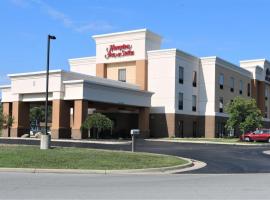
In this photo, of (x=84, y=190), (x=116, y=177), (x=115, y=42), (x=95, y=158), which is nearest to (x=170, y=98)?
(x=115, y=42)

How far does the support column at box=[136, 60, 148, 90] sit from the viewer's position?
5875 centimetres

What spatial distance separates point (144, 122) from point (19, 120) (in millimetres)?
14128

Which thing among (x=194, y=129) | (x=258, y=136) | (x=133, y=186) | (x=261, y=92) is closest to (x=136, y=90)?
(x=194, y=129)

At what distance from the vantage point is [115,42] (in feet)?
202

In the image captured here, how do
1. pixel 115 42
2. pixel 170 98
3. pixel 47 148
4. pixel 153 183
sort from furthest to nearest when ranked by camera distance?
pixel 115 42 → pixel 170 98 → pixel 47 148 → pixel 153 183

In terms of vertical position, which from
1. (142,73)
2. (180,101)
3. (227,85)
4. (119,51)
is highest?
(119,51)

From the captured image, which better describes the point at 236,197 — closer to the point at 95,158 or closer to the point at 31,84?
the point at 95,158

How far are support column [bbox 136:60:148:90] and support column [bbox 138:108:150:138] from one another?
3.57 metres

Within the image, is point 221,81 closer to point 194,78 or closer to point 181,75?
point 194,78

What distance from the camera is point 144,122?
55938mm

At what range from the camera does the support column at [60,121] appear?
47.7 meters

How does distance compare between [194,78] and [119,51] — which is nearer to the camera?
[119,51]

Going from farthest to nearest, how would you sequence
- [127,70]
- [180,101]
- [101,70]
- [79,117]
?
[101,70], [127,70], [180,101], [79,117]

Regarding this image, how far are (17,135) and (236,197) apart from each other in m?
42.7
